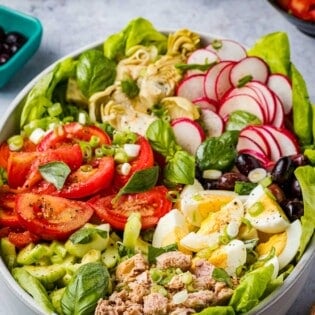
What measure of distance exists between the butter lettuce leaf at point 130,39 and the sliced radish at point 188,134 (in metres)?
0.44

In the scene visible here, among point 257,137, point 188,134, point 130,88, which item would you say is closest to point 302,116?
point 257,137

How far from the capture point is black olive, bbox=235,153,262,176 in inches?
141

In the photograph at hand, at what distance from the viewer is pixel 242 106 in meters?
3.86

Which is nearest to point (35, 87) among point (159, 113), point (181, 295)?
point (159, 113)

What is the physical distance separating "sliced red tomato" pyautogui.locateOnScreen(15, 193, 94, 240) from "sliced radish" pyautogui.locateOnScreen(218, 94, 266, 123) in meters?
0.67

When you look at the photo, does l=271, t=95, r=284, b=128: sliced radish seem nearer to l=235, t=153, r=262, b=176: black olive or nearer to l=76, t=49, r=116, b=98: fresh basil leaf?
l=235, t=153, r=262, b=176: black olive

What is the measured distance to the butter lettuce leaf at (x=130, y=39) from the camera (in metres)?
4.04

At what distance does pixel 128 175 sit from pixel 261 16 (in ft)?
4.59

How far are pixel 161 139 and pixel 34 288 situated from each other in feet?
2.40

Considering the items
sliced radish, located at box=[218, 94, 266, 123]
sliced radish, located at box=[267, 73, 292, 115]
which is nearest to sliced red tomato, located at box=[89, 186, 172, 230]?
sliced radish, located at box=[218, 94, 266, 123]

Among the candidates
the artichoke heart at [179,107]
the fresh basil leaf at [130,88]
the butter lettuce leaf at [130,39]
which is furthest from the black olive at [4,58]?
the artichoke heart at [179,107]

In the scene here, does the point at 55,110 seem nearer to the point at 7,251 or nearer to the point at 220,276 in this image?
the point at 7,251

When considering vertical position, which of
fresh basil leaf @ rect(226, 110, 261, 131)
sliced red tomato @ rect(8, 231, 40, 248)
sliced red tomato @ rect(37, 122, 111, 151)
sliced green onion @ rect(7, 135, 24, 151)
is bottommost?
sliced red tomato @ rect(8, 231, 40, 248)

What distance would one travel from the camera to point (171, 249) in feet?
11.0
